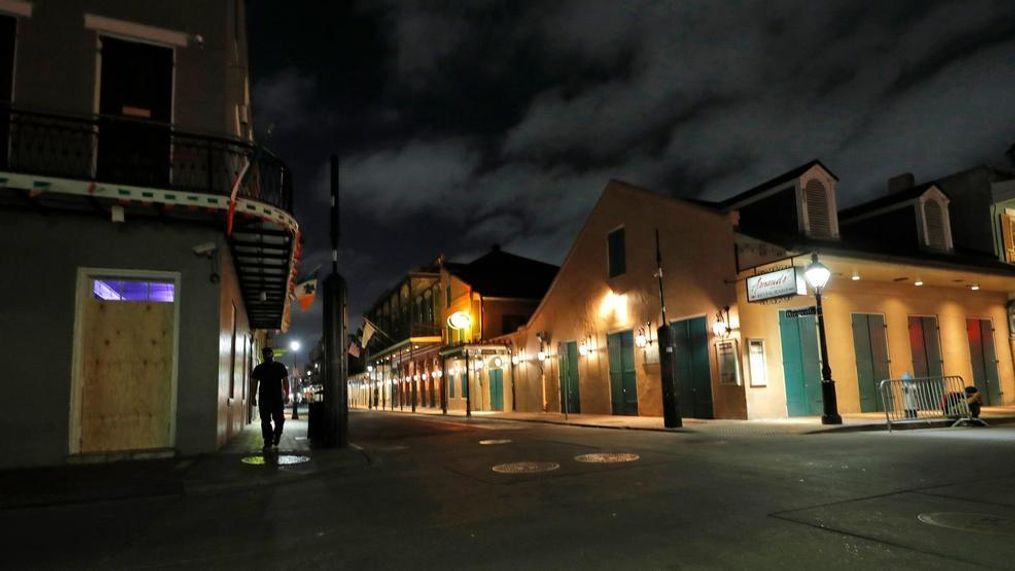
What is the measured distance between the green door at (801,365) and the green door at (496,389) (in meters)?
17.7

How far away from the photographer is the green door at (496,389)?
34.3 meters

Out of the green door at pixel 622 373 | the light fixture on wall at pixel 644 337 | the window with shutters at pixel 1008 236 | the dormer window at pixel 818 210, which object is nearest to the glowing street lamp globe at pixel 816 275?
the dormer window at pixel 818 210

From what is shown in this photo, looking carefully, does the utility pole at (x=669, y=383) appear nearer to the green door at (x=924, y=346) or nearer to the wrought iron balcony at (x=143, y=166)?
the green door at (x=924, y=346)

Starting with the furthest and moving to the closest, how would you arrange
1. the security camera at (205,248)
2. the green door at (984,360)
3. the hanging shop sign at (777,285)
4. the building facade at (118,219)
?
the green door at (984,360), the hanging shop sign at (777,285), the security camera at (205,248), the building facade at (118,219)

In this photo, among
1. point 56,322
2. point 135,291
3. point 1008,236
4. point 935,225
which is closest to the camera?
point 56,322

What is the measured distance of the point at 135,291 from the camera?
36.3 feet

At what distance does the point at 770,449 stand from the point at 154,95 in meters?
12.4

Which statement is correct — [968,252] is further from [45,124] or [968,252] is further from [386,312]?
[386,312]

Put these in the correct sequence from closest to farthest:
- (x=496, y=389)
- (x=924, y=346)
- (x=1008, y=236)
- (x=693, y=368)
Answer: (x=693, y=368) < (x=924, y=346) < (x=1008, y=236) < (x=496, y=389)

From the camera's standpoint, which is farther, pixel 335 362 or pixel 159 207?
pixel 335 362

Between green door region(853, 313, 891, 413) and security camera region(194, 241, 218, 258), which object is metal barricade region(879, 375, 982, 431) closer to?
green door region(853, 313, 891, 413)

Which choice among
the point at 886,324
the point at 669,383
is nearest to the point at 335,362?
the point at 669,383

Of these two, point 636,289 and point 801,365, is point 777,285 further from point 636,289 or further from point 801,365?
point 636,289

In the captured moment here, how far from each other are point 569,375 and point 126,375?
19.0 meters
